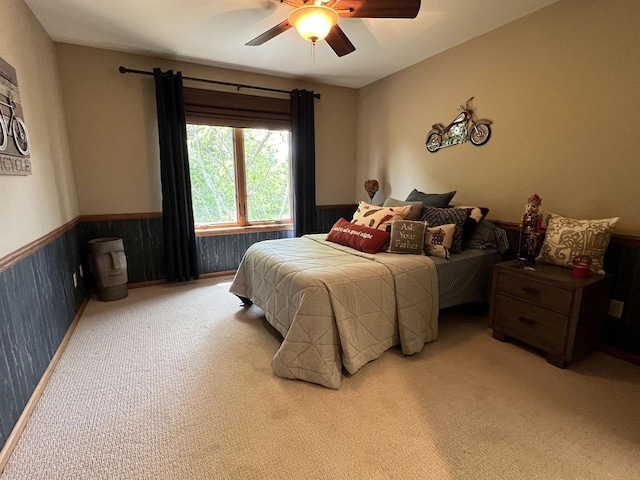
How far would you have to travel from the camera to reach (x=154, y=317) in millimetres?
2758

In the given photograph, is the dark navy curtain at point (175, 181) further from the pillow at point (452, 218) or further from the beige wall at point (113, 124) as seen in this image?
the pillow at point (452, 218)

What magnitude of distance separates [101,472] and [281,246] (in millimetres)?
1752

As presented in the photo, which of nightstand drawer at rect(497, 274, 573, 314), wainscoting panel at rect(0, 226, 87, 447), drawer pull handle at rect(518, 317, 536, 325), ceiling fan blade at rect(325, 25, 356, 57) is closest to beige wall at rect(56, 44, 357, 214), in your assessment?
wainscoting panel at rect(0, 226, 87, 447)

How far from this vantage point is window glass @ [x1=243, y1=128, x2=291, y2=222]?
397 cm

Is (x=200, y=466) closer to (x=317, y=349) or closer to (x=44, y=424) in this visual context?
(x=317, y=349)

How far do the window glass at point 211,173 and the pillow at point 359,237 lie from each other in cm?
169

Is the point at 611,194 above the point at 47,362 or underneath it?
above

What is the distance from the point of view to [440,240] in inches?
97.3

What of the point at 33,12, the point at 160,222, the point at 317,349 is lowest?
the point at 317,349

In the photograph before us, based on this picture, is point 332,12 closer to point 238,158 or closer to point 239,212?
point 238,158

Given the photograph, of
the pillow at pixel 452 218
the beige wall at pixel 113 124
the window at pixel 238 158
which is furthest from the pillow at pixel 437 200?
the beige wall at pixel 113 124

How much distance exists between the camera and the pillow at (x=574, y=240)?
202cm

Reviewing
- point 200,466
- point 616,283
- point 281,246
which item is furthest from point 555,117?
point 200,466

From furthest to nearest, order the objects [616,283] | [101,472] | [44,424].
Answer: [616,283] < [44,424] < [101,472]
